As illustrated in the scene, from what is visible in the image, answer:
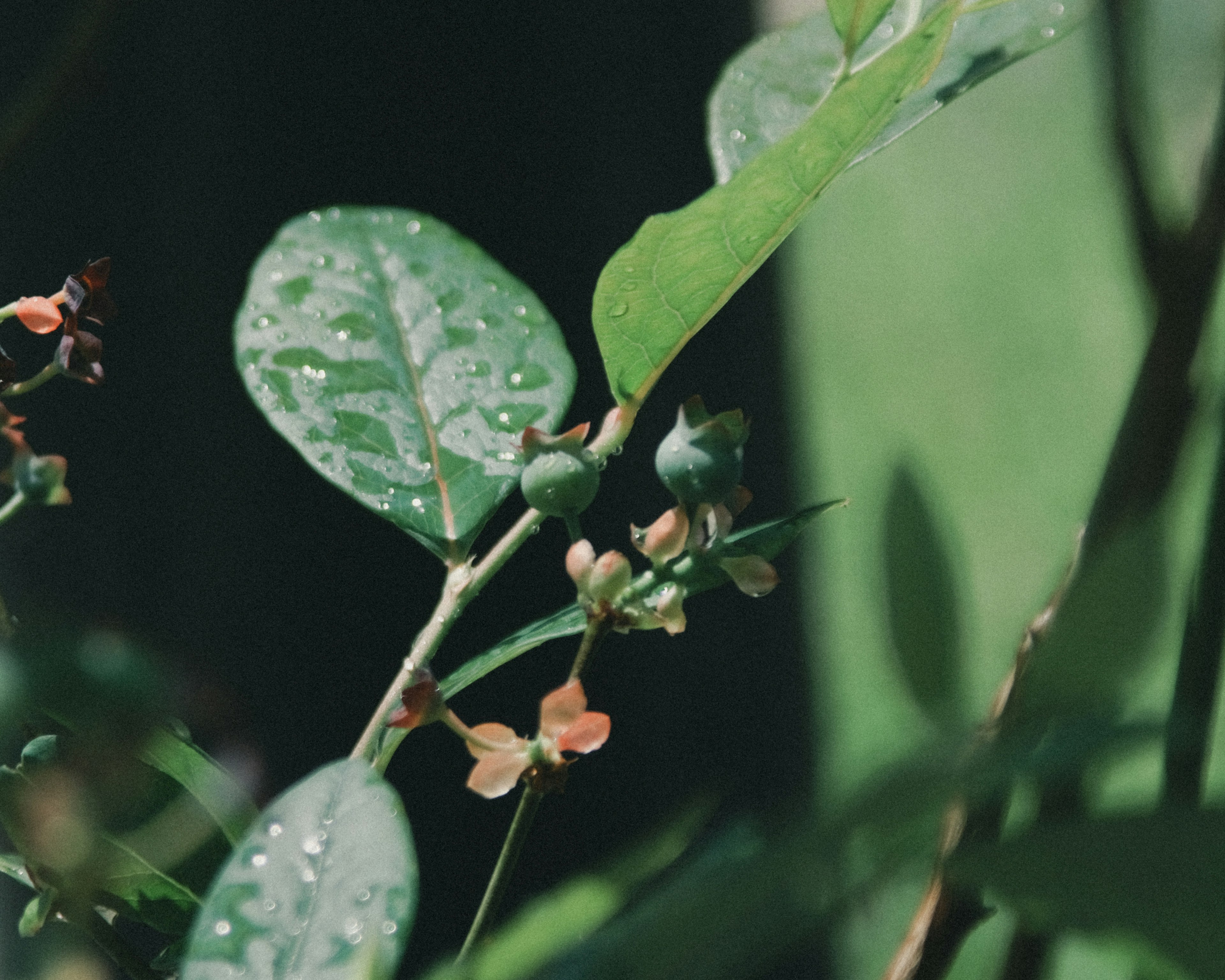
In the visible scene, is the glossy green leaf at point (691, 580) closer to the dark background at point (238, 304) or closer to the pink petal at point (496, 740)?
the pink petal at point (496, 740)

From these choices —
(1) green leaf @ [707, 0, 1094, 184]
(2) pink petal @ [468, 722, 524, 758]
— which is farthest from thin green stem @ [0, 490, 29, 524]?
(1) green leaf @ [707, 0, 1094, 184]

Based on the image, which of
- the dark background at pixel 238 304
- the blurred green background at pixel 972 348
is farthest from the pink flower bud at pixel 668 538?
the blurred green background at pixel 972 348

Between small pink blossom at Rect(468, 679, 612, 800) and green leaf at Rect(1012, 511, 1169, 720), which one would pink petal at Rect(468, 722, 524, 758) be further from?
green leaf at Rect(1012, 511, 1169, 720)

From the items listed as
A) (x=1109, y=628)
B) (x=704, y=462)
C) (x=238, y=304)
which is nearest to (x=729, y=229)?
(x=704, y=462)

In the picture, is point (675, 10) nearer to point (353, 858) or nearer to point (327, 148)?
point (327, 148)

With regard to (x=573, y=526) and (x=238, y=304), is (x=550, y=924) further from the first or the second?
(x=238, y=304)

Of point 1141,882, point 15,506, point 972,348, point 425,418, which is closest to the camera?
point 1141,882

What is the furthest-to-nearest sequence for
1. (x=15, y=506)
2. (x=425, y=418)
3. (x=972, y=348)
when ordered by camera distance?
1. (x=972, y=348)
2. (x=425, y=418)
3. (x=15, y=506)
